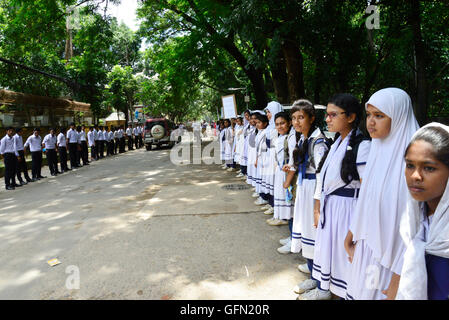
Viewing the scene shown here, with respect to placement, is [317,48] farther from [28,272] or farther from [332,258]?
[28,272]

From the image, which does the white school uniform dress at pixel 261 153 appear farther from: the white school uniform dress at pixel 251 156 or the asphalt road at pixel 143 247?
the white school uniform dress at pixel 251 156

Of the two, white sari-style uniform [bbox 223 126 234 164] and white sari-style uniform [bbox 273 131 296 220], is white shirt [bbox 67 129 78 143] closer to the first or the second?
white sari-style uniform [bbox 223 126 234 164]

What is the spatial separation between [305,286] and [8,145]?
967 cm

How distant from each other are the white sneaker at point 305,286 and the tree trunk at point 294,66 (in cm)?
604

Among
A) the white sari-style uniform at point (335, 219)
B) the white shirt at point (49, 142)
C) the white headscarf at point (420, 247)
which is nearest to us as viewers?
the white headscarf at point (420, 247)

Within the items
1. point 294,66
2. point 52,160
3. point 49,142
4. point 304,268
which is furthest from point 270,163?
point 52,160

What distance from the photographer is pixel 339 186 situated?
2.40 m

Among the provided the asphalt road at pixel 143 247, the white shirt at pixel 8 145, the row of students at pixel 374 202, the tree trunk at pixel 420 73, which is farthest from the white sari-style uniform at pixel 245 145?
the white shirt at pixel 8 145

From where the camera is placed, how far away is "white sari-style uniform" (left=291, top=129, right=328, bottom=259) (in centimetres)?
296

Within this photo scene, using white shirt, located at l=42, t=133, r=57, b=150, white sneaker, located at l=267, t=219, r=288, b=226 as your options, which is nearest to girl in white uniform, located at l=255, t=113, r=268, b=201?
white sneaker, located at l=267, t=219, r=288, b=226

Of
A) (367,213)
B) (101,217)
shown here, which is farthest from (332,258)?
(101,217)

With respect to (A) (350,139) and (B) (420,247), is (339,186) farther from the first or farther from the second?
(B) (420,247)

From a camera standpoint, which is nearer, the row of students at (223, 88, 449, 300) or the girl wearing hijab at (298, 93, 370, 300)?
the row of students at (223, 88, 449, 300)

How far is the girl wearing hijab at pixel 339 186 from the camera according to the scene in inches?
90.3
